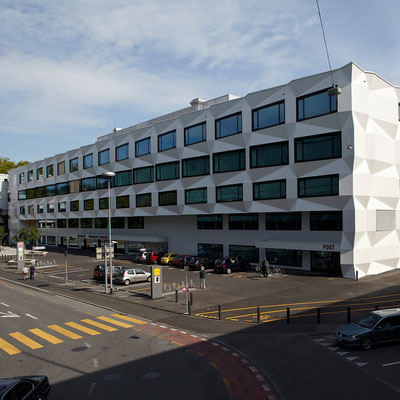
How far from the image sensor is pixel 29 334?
18.7 metres

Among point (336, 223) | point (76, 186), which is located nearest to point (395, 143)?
point (336, 223)

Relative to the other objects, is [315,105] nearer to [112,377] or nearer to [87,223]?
[112,377]

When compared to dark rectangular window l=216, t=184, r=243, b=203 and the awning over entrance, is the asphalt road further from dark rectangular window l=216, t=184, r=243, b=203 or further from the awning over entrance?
dark rectangular window l=216, t=184, r=243, b=203

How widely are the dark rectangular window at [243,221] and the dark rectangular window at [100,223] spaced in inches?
1197

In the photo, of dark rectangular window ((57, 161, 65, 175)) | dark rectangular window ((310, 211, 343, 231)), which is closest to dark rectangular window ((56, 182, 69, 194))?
dark rectangular window ((57, 161, 65, 175))

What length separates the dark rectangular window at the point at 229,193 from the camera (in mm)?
42844

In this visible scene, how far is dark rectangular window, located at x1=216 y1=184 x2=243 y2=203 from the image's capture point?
42.8 m

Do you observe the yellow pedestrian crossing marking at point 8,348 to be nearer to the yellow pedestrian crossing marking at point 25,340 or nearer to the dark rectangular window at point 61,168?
the yellow pedestrian crossing marking at point 25,340

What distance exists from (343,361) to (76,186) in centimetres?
6463

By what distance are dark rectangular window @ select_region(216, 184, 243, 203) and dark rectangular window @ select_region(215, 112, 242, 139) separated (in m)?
6.09

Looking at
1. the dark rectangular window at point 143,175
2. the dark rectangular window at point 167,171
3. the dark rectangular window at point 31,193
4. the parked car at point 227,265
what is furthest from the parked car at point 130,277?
the dark rectangular window at point 31,193

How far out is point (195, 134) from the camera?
47781 millimetres

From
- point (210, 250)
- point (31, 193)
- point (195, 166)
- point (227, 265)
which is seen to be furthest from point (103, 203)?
point (227, 265)

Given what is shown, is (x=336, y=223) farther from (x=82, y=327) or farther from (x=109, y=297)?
(x=82, y=327)
